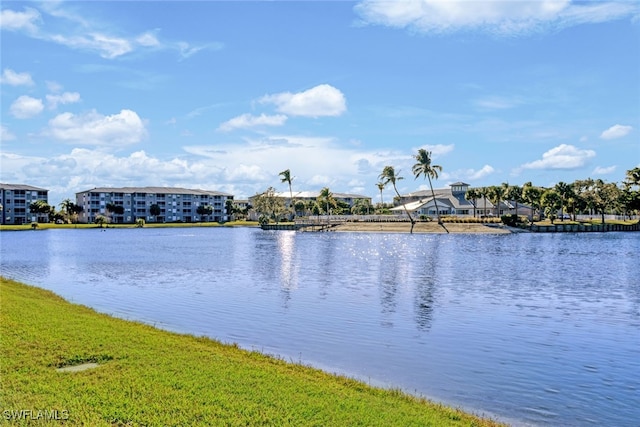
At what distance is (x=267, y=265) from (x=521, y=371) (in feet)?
121

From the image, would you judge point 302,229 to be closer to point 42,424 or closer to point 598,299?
point 598,299

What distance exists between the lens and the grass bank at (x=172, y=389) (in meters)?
9.92

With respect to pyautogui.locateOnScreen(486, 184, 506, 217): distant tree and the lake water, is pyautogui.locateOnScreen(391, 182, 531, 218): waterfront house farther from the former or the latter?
the lake water

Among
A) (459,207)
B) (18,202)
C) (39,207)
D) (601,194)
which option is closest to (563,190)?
(601,194)

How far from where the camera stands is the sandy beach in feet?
401

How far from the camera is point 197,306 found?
93.0 feet

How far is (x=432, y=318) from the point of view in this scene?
25.1 metres

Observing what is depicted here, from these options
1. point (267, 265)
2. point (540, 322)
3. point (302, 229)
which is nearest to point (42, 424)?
point (540, 322)

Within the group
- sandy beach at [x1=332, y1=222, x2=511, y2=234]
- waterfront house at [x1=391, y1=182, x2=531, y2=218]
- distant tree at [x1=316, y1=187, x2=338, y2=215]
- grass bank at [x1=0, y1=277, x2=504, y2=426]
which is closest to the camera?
grass bank at [x1=0, y1=277, x2=504, y2=426]

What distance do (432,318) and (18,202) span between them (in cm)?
19526

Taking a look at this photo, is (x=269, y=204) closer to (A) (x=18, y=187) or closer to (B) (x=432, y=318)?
(A) (x=18, y=187)

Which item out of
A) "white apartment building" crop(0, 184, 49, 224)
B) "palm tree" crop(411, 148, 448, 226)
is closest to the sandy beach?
"palm tree" crop(411, 148, 448, 226)

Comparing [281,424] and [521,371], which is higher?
[281,424]

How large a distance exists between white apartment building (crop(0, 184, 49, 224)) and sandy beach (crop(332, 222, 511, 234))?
11412 centimetres
